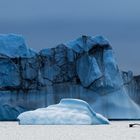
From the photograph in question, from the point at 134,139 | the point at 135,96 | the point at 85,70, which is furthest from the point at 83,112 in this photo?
the point at 135,96

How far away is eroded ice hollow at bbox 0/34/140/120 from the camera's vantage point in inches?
960

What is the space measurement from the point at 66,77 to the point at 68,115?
8139 mm

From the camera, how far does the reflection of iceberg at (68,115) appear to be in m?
16.6

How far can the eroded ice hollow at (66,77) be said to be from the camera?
24375mm

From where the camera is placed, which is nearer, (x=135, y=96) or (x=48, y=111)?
(x=48, y=111)

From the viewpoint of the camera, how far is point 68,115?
1669 centimetres

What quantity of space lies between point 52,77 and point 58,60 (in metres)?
0.78

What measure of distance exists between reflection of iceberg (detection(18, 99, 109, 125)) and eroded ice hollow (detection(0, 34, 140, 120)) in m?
7.17

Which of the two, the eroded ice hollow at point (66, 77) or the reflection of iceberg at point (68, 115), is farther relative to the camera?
the eroded ice hollow at point (66, 77)

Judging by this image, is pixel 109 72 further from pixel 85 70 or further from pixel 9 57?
pixel 9 57

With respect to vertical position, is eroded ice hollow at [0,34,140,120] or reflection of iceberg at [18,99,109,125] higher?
eroded ice hollow at [0,34,140,120]

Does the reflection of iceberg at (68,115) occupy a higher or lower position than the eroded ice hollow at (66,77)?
lower

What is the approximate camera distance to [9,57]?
2412cm

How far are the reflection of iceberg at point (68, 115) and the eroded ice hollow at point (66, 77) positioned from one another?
7.17 meters
